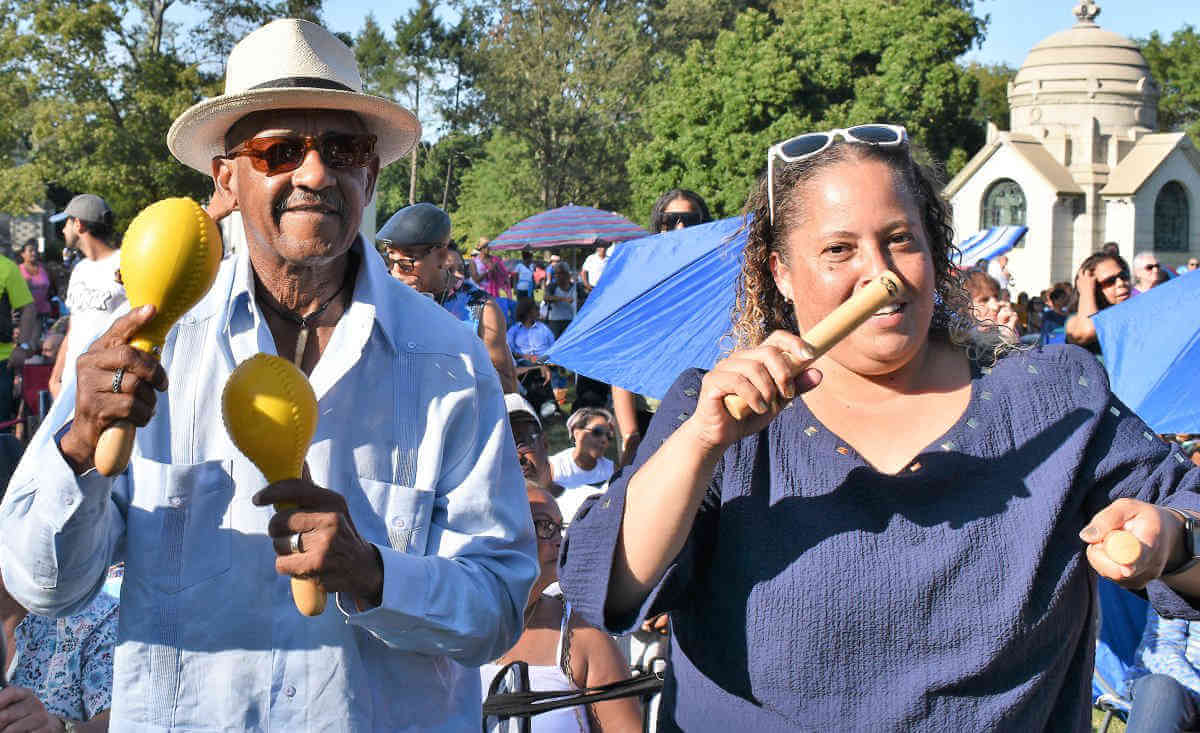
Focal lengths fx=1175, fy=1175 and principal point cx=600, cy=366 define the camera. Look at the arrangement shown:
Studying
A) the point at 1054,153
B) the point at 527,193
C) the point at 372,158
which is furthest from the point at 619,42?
the point at 372,158

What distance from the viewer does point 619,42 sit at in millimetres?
39500

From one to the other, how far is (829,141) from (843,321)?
1.62ft

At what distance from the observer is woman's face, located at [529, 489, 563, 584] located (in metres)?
4.34

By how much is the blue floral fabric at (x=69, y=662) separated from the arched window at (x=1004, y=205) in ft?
119

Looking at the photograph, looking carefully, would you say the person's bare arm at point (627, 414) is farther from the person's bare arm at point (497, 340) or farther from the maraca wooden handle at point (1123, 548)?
the maraca wooden handle at point (1123, 548)

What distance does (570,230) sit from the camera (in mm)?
19750

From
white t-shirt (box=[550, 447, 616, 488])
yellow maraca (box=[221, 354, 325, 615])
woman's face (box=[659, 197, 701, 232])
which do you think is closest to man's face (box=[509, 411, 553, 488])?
white t-shirt (box=[550, 447, 616, 488])

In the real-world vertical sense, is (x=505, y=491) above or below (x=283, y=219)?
below

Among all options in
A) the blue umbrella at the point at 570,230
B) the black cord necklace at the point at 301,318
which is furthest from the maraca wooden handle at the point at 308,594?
the blue umbrella at the point at 570,230

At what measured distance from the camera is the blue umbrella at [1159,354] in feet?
15.3

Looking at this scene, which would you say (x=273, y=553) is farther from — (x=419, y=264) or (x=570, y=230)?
(x=570, y=230)

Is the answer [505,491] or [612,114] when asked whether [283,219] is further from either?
[612,114]

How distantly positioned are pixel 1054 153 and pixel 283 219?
39607 mm

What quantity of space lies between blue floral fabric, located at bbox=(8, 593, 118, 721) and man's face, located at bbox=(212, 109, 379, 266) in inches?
79.3
